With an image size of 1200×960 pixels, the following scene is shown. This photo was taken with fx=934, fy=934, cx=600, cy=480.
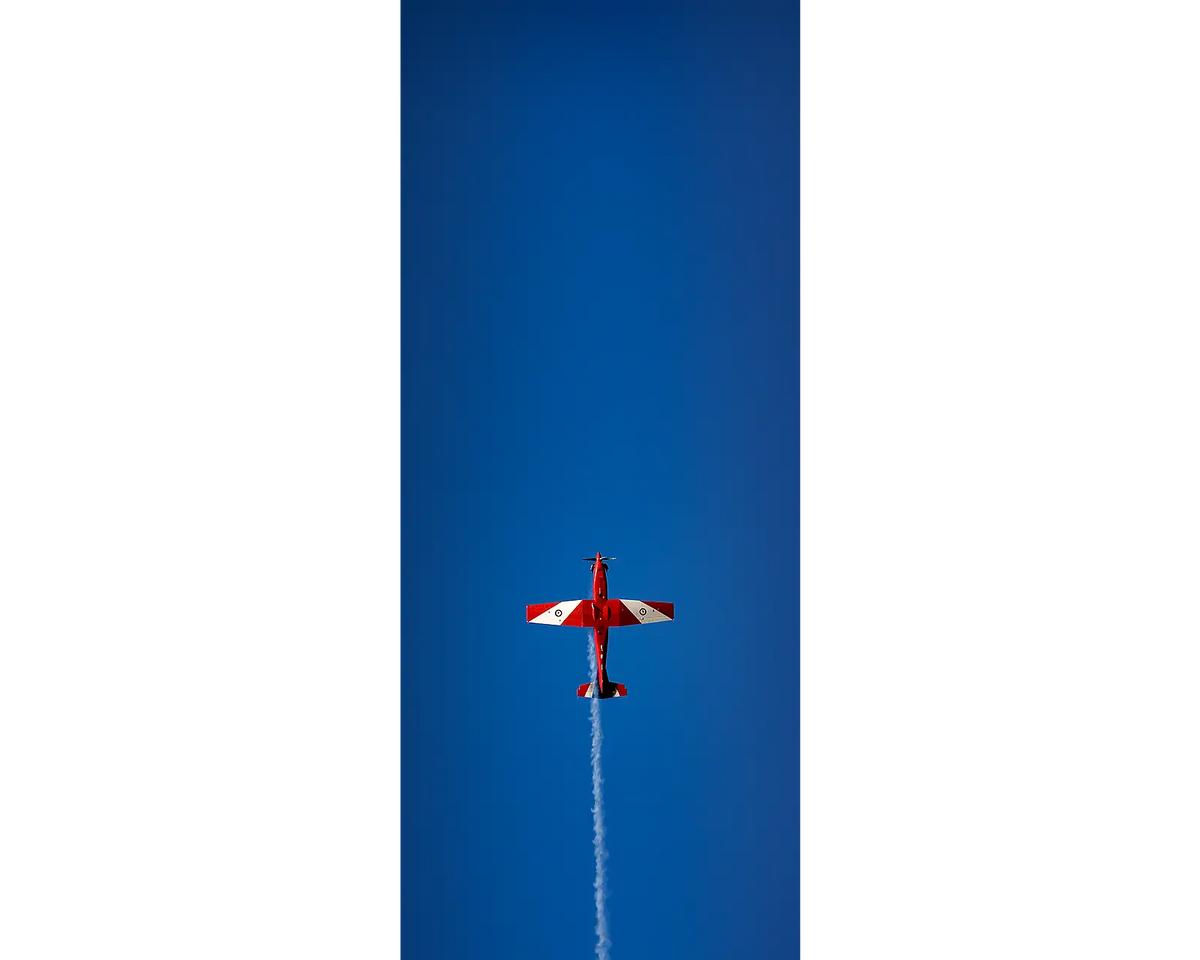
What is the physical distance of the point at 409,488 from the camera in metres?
5.39

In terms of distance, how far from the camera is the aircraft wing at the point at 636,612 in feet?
16.2

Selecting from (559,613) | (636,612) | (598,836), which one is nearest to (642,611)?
(636,612)

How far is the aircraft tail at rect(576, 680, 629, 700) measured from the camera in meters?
5.09

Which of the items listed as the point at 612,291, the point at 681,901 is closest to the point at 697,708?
the point at 681,901

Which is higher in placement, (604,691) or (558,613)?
(558,613)

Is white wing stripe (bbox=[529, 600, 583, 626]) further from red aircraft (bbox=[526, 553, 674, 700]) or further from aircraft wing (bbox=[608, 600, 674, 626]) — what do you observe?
aircraft wing (bbox=[608, 600, 674, 626])

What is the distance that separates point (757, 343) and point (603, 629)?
1.88 metres

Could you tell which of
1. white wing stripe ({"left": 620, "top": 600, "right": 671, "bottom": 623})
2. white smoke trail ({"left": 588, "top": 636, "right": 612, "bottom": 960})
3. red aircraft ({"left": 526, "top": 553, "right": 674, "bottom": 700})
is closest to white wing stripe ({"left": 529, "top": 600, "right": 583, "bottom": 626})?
red aircraft ({"left": 526, "top": 553, "right": 674, "bottom": 700})

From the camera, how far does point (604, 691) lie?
16.7 feet

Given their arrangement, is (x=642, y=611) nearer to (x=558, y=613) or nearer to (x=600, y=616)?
(x=600, y=616)

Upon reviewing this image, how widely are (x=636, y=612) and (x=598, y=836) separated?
1.37 meters

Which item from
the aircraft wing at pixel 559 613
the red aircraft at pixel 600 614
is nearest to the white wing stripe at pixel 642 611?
the red aircraft at pixel 600 614

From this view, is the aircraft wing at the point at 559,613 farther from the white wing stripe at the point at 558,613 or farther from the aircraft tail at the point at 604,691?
the aircraft tail at the point at 604,691

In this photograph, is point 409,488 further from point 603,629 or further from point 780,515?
point 780,515
